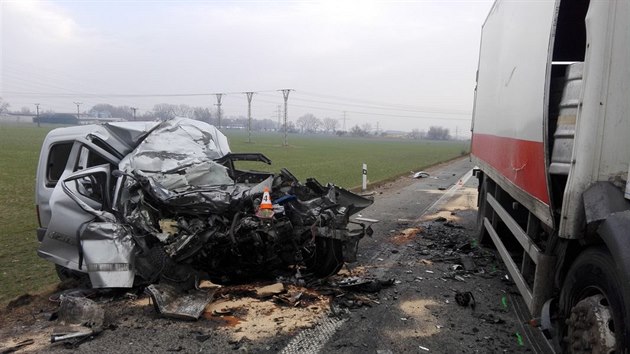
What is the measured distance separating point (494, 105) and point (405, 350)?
12.7ft

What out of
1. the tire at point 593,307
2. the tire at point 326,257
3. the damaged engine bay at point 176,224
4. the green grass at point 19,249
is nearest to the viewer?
the tire at point 593,307

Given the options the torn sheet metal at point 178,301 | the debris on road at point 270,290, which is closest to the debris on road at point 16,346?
the torn sheet metal at point 178,301

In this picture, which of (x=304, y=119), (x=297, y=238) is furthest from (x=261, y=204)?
(x=304, y=119)

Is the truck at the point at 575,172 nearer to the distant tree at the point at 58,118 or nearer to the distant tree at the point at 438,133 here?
the distant tree at the point at 58,118

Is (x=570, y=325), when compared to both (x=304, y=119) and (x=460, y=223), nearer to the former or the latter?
(x=460, y=223)

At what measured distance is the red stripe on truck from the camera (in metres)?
3.34

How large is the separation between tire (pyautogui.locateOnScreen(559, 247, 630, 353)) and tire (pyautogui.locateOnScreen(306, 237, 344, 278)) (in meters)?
2.85

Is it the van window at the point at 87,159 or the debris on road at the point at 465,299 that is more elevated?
the van window at the point at 87,159

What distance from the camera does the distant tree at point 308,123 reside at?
7338 inches

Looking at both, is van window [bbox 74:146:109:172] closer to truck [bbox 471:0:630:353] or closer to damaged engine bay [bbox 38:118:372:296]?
damaged engine bay [bbox 38:118:372:296]

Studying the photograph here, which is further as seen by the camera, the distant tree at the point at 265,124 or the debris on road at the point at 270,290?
the distant tree at the point at 265,124

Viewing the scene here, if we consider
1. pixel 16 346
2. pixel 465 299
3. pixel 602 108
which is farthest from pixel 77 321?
pixel 602 108

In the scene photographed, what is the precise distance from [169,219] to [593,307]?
4.27 meters

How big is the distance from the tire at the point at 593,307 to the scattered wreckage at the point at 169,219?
284 centimetres
